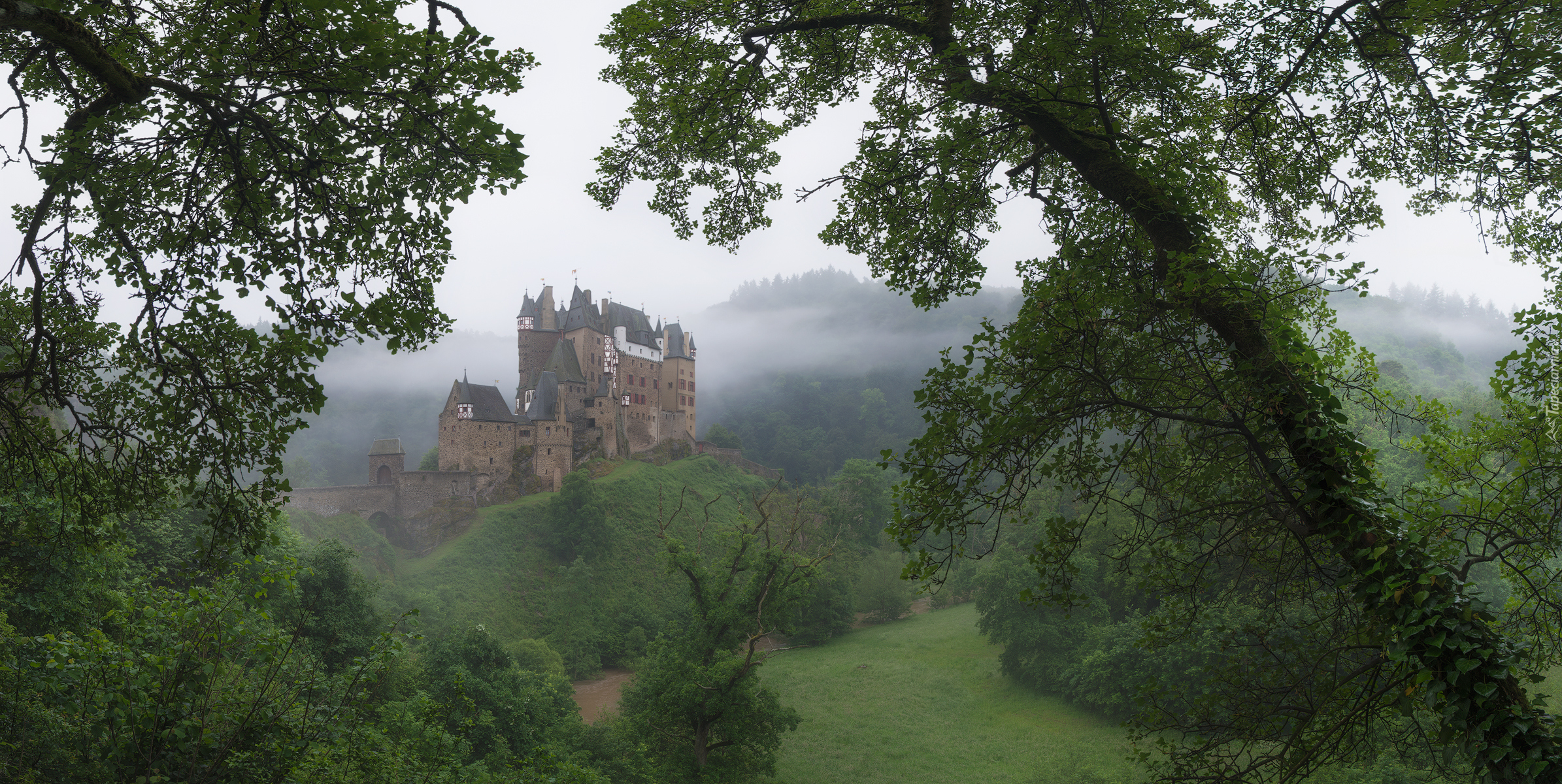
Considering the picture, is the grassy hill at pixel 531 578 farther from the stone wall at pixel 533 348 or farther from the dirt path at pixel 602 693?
the stone wall at pixel 533 348

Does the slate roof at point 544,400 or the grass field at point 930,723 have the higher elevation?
the slate roof at point 544,400

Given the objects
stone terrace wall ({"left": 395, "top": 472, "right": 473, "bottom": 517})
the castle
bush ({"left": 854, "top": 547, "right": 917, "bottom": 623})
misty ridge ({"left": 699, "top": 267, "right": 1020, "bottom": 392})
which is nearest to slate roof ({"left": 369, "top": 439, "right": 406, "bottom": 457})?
the castle

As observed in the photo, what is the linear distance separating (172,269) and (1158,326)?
274 inches

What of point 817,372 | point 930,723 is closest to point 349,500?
point 930,723

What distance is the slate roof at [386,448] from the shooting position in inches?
2031

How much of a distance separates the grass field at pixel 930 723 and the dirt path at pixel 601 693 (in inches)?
272

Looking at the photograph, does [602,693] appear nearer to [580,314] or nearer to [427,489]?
[427,489]

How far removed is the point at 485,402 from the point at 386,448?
27.4ft

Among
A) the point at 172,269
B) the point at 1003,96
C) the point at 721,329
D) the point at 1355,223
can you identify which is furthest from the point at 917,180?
the point at 721,329

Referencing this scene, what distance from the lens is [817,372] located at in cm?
11106

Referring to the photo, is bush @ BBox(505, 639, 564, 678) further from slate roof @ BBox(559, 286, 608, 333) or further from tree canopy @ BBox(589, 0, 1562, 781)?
slate roof @ BBox(559, 286, 608, 333)

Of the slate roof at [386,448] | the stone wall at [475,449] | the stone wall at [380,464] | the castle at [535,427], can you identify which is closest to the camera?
the castle at [535,427]

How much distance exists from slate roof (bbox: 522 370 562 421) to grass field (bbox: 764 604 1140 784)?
22.4m

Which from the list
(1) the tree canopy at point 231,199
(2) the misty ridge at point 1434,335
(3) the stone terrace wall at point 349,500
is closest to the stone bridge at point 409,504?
(3) the stone terrace wall at point 349,500
